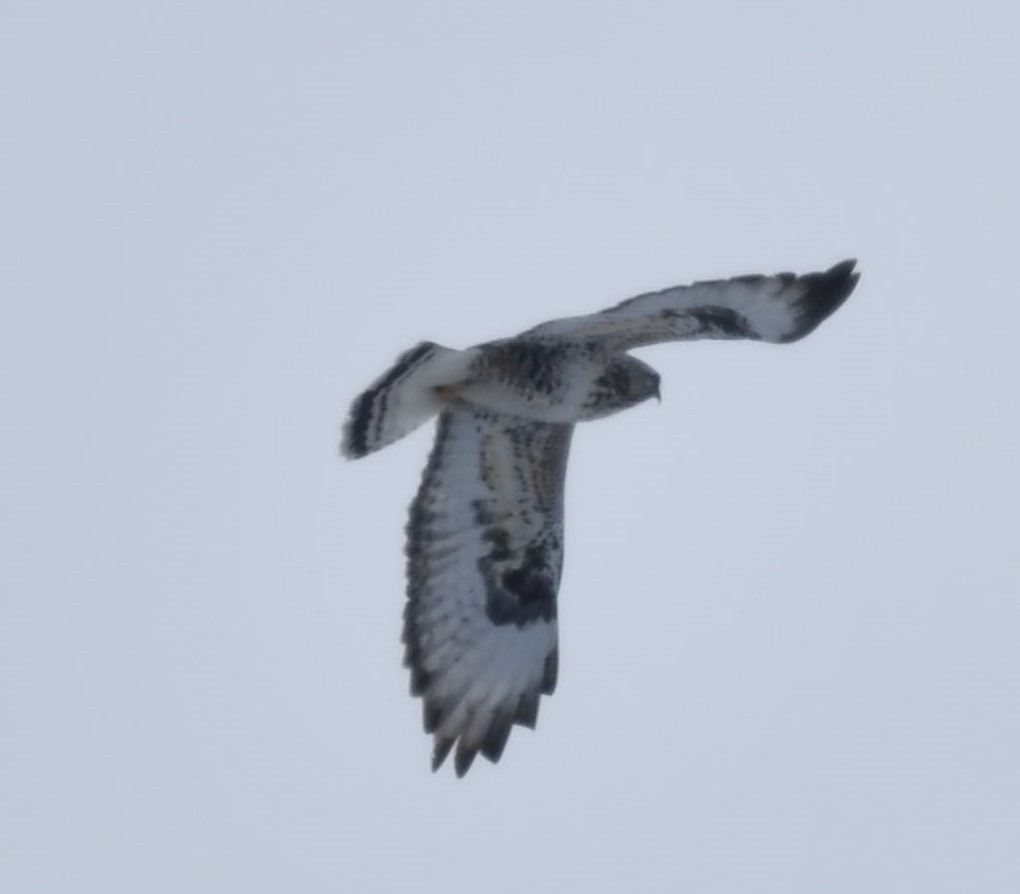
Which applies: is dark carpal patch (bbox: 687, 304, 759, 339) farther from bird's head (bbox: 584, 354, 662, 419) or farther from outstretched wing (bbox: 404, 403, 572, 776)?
outstretched wing (bbox: 404, 403, 572, 776)

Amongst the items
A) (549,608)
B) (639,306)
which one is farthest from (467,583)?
(639,306)

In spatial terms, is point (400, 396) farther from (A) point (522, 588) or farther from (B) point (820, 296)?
(B) point (820, 296)

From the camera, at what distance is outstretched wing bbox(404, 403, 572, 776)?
9.36 meters

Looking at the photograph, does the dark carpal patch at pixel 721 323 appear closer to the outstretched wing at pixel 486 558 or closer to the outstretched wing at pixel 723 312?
the outstretched wing at pixel 723 312

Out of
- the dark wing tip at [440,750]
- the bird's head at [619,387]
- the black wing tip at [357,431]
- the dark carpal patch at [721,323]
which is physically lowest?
the dark wing tip at [440,750]

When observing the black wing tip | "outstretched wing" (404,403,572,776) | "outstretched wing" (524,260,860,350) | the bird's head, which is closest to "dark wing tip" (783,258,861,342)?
"outstretched wing" (524,260,860,350)

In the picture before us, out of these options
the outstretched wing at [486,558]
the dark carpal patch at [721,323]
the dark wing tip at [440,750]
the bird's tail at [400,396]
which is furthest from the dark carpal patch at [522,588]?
the dark carpal patch at [721,323]

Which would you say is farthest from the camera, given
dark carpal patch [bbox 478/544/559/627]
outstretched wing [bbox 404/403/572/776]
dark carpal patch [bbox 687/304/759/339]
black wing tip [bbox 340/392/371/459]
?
dark carpal patch [bbox 478/544/559/627]

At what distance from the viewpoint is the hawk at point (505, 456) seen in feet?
30.1

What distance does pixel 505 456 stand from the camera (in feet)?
31.1

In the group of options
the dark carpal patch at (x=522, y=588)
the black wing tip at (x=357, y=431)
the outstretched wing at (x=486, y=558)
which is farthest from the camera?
the dark carpal patch at (x=522, y=588)

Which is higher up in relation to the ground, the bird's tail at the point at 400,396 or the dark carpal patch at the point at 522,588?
the bird's tail at the point at 400,396

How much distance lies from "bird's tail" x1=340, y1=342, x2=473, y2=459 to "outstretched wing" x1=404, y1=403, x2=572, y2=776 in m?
0.21

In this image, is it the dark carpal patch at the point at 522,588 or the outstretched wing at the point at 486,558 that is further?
the dark carpal patch at the point at 522,588
